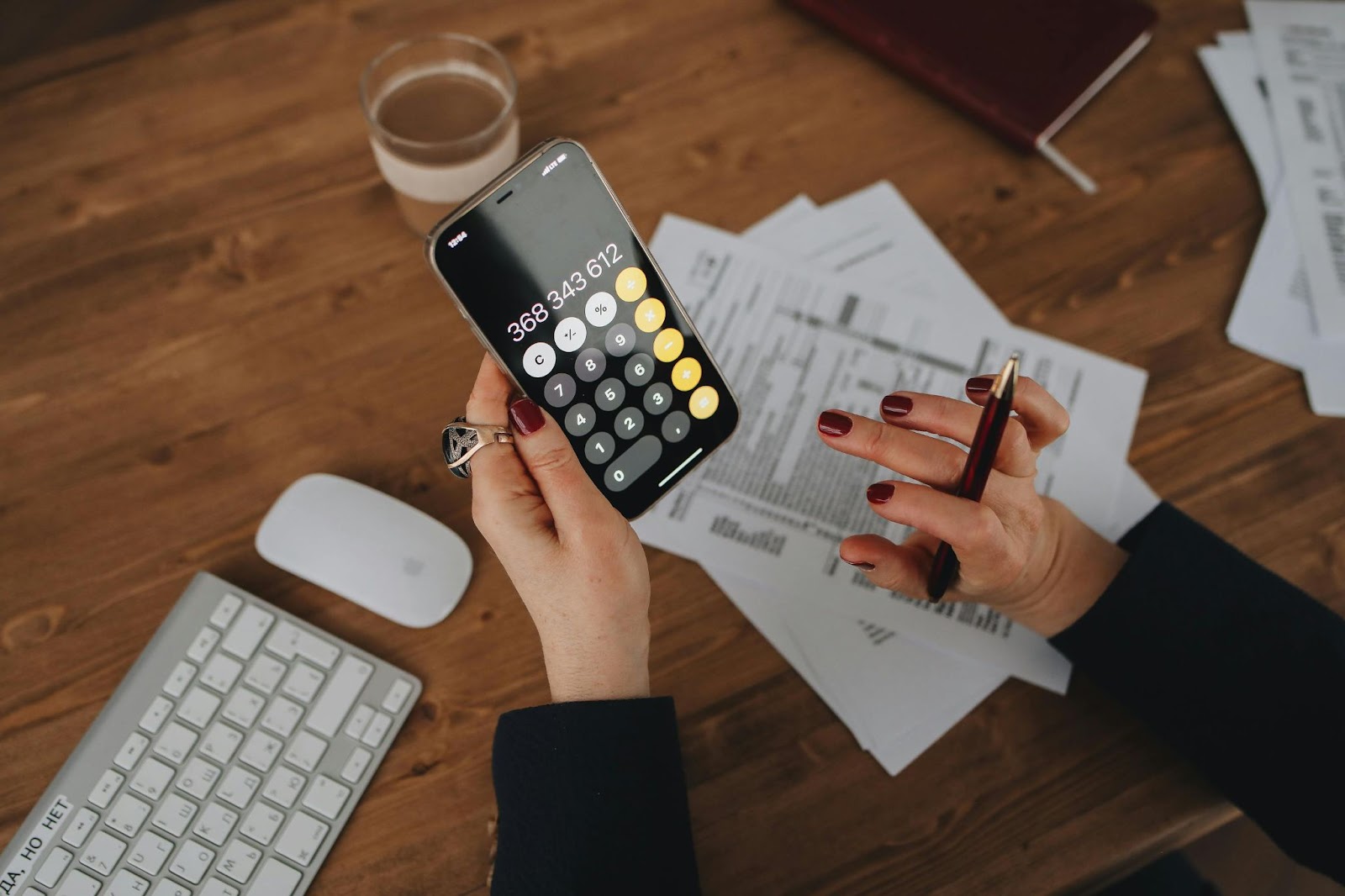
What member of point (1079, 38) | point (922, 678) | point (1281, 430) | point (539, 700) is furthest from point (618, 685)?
point (1079, 38)

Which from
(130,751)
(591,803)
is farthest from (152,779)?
(591,803)

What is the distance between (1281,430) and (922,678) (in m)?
0.34

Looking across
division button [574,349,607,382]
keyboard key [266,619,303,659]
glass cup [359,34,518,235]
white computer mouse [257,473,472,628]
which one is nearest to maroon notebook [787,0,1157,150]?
glass cup [359,34,518,235]

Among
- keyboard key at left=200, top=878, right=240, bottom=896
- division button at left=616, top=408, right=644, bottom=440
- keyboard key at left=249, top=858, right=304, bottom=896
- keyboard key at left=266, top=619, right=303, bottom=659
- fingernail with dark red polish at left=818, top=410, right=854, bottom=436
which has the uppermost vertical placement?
fingernail with dark red polish at left=818, top=410, right=854, bottom=436

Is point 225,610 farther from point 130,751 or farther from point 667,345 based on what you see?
point 667,345

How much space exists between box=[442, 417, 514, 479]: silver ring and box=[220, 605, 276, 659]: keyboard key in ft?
0.59

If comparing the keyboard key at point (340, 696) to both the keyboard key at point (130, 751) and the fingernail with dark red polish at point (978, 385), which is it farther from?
the fingernail with dark red polish at point (978, 385)

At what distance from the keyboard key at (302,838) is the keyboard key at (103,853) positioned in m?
0.08

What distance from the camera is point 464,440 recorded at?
0.48 metres

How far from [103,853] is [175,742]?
65 mm

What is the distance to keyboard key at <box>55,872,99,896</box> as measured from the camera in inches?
19.4

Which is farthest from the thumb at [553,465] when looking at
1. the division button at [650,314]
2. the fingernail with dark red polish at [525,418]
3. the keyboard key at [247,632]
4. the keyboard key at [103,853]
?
the keyboard key at [103,853]

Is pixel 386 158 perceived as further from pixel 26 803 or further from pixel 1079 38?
pixel 1079 38

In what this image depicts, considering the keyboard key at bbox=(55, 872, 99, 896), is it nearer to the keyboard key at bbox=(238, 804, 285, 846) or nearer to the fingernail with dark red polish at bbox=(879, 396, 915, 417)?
the keyboard key at bbox=(238, 804, 285, 846)
